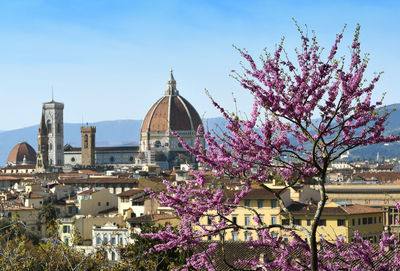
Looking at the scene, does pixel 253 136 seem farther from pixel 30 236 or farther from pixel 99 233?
pixel 30 236

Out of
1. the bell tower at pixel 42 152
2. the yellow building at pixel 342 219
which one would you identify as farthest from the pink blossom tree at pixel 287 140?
the bell tower at pixel 42 152

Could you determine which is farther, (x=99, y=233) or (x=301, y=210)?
(x=99, y=233)

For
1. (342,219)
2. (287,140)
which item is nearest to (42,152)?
(342,219)

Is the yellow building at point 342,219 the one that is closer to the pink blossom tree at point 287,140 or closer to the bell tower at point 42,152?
the pink blossom tree at point 287,140

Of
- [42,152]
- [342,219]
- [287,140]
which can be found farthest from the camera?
[42,152]

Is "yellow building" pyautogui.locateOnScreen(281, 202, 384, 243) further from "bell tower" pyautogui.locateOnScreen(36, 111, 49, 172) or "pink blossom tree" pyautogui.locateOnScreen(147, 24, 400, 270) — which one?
"bell tower" pyautogui.locateOnScreen(36, 111, 49, 172)

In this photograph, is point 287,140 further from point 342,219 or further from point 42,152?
point 42,152

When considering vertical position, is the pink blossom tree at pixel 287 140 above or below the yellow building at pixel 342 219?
above

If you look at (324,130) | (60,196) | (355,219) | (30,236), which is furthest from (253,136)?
(60,196)

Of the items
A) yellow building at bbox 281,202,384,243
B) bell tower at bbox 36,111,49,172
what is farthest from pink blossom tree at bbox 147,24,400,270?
bell tower at bbox 36,111,49,172

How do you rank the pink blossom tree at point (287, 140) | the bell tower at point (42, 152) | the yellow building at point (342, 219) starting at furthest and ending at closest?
the bell tower at point (42, 152)
the yellow building at point (342, 219)
the pink blossom tree at point (287, 140)

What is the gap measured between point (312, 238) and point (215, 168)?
84.0 inches

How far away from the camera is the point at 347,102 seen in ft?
40.8

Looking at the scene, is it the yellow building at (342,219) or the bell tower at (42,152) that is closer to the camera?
the yellow building at (342,219)
